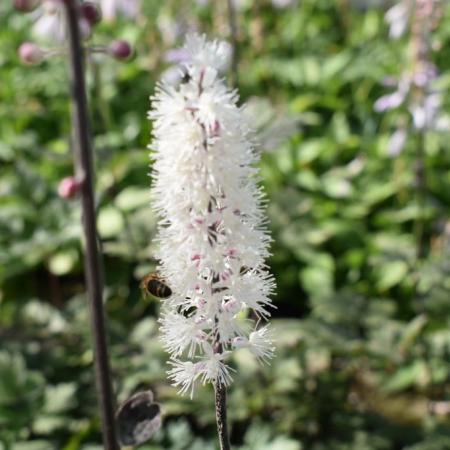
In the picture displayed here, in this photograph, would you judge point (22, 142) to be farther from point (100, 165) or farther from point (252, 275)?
point (252, 275)

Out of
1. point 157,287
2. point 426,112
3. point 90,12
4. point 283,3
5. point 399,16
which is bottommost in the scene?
point 157,287

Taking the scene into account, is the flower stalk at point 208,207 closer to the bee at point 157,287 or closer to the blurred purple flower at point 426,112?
the bee at point 157,287

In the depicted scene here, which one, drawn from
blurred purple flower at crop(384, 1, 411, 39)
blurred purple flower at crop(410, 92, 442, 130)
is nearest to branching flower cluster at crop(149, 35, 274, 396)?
blurred purple flower at crop(410, 92, 442, 130)

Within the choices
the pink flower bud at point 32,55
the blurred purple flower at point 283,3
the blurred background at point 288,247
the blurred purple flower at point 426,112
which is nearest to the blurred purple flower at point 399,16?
the blurred background at point 288,247

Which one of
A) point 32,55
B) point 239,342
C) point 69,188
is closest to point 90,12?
point 32,55

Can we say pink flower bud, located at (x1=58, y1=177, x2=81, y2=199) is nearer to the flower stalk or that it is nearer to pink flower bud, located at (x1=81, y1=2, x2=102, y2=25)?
the flower stalk

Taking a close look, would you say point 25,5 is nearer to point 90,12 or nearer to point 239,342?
point 90,12
